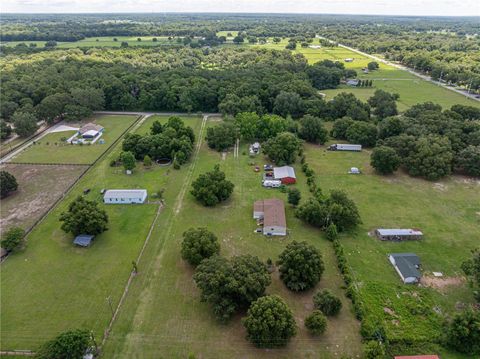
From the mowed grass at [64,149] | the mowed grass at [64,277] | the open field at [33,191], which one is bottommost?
the mowed grass at [64,277]

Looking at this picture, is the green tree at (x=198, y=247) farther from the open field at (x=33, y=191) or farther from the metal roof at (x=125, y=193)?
the open field at (x=33, y=191)

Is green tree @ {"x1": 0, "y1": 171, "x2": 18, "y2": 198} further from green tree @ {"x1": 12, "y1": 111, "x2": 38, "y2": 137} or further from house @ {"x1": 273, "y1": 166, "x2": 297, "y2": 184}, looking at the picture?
house @ {"x1": 273, "y1": 166, "x2": 297, "y2": 184}

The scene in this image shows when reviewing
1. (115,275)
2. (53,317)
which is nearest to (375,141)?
(115,275)

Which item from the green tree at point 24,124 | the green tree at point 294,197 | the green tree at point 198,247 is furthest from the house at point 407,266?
the green tree at point 24,124

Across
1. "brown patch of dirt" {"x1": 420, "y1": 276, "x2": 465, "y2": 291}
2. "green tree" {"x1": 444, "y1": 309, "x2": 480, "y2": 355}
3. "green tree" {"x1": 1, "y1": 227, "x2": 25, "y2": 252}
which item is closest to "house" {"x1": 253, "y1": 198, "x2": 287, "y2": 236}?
"brown patch of dirt" {"x1": 420, "y1": 276, "x2": 465, "y2": 291}

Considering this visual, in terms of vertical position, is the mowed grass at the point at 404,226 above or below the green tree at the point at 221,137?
below

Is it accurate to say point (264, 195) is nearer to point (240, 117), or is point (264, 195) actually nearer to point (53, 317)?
point (240, 117)

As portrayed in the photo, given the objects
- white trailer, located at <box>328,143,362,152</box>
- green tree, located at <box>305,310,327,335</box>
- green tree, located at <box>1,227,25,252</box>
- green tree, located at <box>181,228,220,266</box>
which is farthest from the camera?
white trailer, located at <box>328,143,362,152</box>
